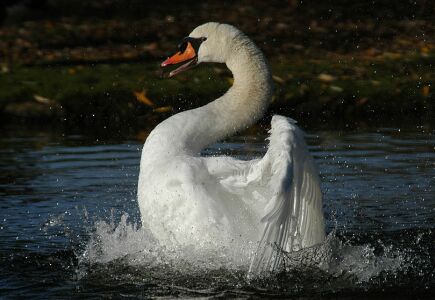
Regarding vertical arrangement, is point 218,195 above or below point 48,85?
above

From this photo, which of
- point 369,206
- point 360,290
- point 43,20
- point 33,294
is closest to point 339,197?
point 369,206

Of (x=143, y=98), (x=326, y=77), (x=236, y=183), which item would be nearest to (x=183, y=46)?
(x=236, y=183)

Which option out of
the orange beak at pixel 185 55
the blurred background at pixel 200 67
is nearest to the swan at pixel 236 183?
the orange beak at pixel 185 55

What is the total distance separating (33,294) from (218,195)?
1.29 metres

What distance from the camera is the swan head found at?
22.1 feet

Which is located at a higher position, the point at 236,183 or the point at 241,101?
the point at 241,101

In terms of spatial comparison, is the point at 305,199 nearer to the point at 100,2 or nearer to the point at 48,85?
the point at 48,85

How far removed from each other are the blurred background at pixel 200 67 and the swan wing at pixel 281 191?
5.95 m

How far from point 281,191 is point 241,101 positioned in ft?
4.18

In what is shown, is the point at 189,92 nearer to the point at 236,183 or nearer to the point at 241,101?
the point at 241,101

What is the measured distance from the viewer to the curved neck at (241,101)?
6555mm

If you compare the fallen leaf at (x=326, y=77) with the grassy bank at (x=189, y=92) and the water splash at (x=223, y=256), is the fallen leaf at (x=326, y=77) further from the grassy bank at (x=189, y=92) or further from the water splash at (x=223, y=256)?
the water splash at (x=223, y=256)

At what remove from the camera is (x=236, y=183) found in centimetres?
602

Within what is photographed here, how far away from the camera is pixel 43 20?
19.5 m
